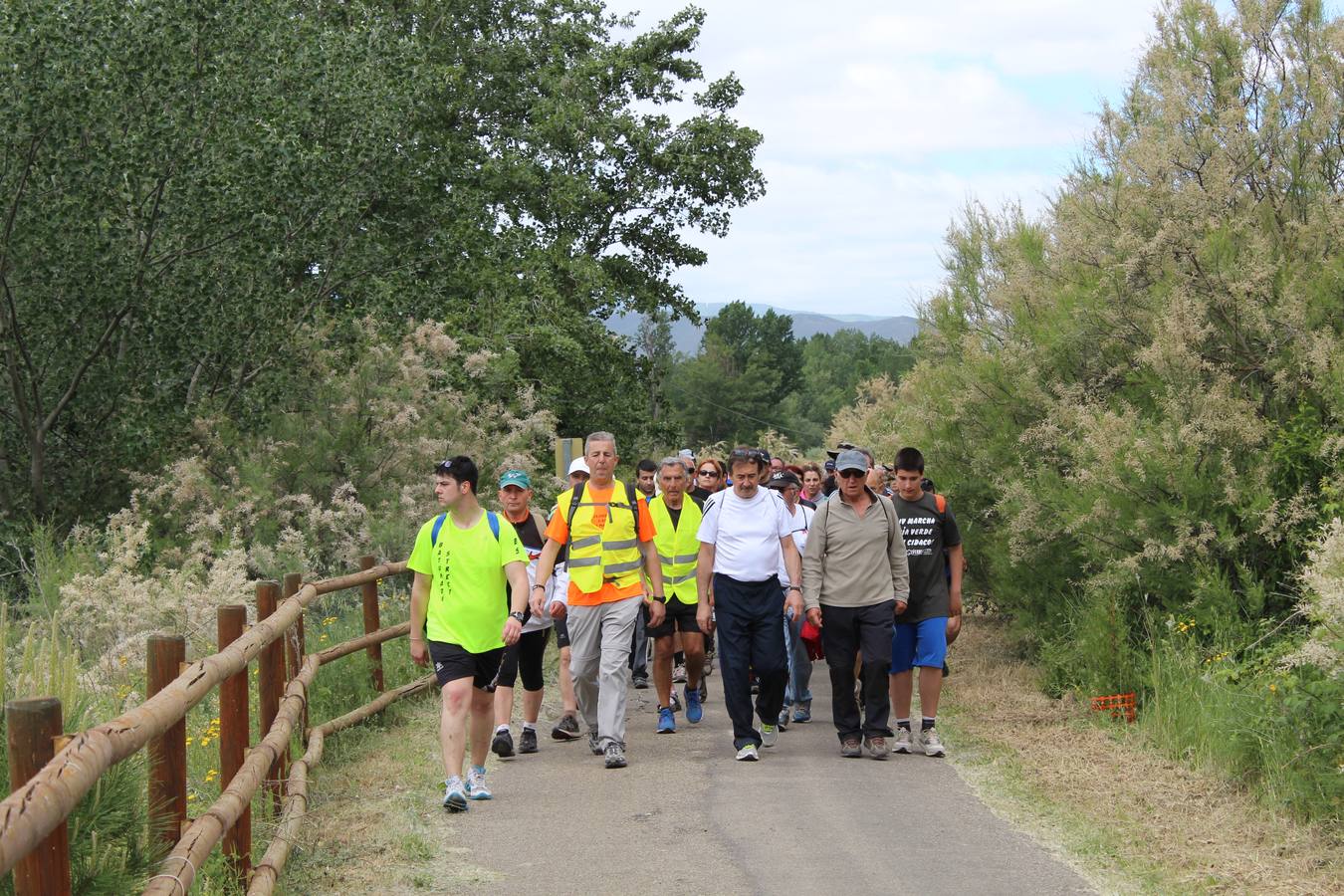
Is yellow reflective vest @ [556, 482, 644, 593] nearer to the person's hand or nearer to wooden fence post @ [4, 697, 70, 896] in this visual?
the person's hand

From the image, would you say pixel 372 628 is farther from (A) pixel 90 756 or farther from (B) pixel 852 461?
(A) pixel 90 756

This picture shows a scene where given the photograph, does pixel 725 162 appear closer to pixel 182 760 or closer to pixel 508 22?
pixel 508 22

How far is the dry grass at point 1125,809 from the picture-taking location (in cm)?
682

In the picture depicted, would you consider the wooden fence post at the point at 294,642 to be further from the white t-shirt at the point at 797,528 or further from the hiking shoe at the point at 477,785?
the white t-shirt at the point at 797,528

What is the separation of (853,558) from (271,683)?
13.3 feet

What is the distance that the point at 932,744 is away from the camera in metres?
10.2

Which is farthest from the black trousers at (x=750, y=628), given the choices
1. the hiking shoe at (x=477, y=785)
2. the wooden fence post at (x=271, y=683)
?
the wooden fence post at (x=271, y=683)

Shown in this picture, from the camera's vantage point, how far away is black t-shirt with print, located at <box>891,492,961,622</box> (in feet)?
33.7

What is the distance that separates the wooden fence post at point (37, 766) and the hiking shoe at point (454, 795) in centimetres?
467

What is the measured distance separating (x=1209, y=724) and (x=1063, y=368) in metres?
5.43

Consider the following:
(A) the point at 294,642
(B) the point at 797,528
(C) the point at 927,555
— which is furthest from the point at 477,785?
(B) the point at 797,528

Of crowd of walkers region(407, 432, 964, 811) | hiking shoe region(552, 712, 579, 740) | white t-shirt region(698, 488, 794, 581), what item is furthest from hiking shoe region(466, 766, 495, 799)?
white t-shirt region(698, 488, 794, 581)

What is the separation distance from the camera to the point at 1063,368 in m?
13.7

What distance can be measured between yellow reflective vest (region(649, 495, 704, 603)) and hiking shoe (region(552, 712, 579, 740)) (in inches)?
46.3
